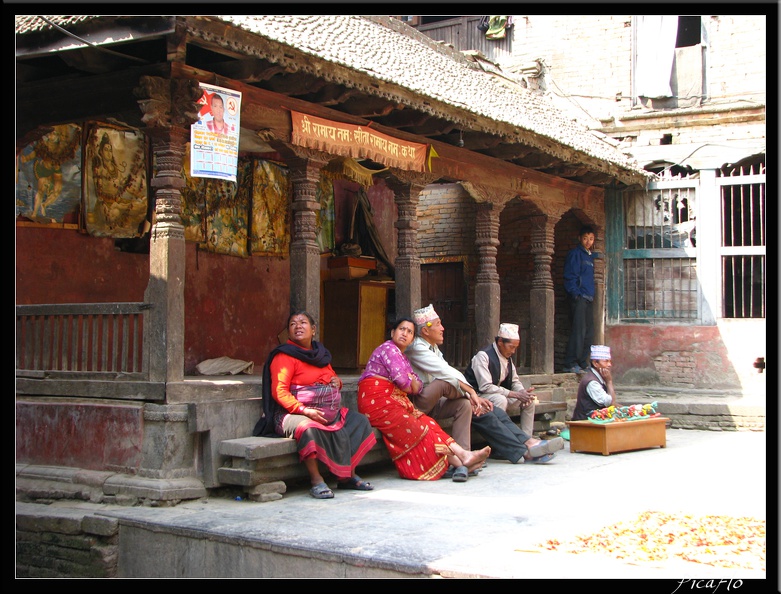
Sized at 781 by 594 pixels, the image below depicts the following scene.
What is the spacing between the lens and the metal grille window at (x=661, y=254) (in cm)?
1368

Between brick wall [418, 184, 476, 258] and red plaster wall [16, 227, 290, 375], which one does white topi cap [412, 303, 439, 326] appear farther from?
brick wall [418, 184, 476, 258]

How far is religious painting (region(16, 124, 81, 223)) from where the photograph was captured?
8.55m

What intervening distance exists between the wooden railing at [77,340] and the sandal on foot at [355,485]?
186 cm

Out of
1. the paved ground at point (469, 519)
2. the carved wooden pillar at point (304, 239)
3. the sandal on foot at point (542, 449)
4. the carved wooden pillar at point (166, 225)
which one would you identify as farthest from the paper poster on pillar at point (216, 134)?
the sandal on foot at point (542, 449)

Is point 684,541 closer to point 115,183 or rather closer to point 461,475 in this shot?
point 461,475

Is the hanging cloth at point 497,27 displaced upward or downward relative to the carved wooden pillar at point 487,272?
upward

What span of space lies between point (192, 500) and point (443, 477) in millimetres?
2330

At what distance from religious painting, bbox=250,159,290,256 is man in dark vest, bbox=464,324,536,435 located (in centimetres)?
324

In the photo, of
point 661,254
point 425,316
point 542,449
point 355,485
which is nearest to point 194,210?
point 425,316

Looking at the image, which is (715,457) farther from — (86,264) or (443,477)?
(86,264)

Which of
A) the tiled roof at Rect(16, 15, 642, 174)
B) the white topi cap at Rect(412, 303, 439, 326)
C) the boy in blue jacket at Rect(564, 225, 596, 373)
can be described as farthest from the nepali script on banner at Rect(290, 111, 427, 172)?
the boy in blue jacket at Rect(564, 225, 596, 373)

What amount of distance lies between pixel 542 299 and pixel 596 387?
10.9ft

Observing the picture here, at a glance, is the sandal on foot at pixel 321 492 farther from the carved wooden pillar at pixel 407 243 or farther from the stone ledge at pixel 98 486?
the carved wooden pillar at pixel 407 243
